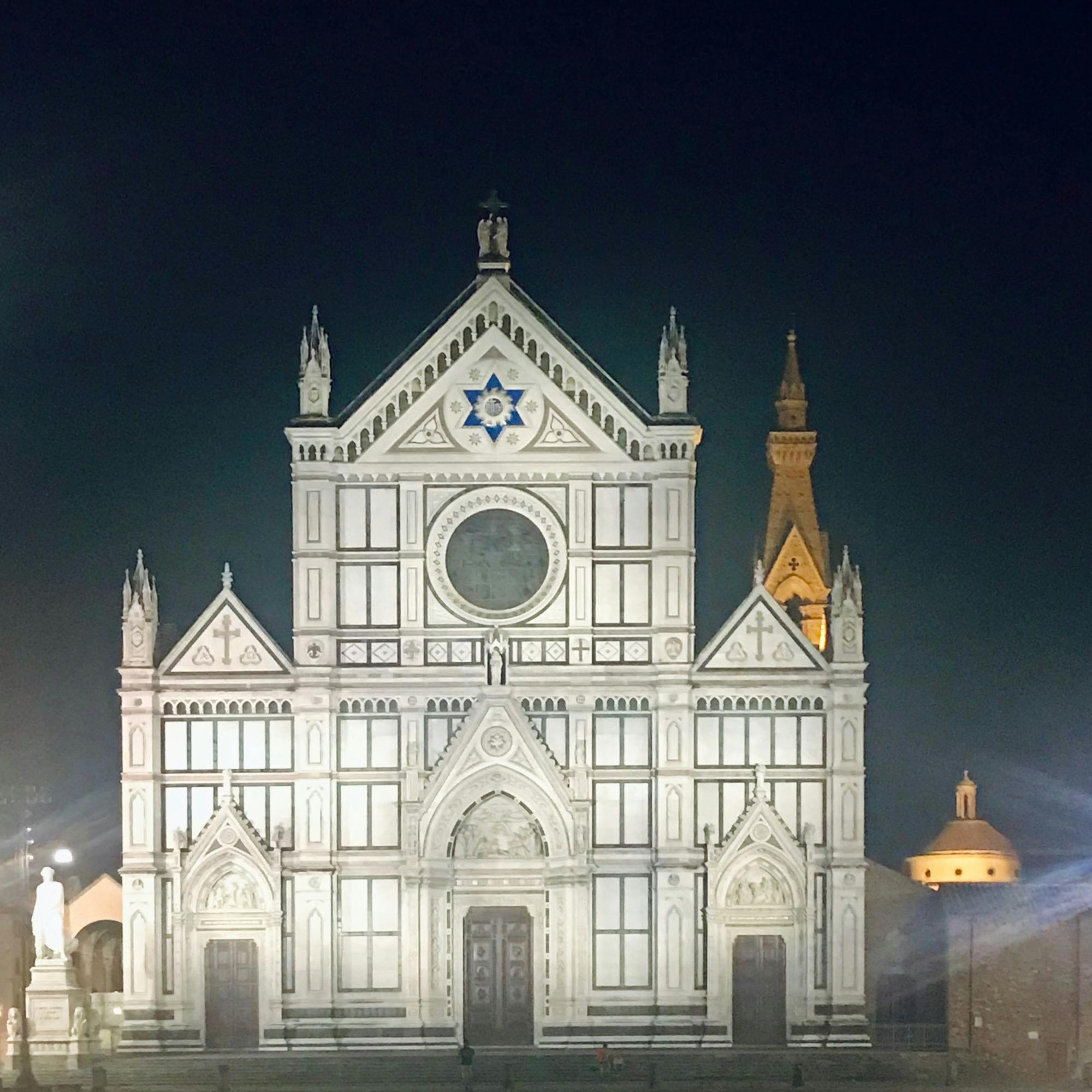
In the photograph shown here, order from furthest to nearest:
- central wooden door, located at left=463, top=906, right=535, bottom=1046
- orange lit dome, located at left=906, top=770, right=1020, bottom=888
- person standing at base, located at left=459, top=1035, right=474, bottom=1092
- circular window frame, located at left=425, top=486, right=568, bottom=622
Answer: orange lit dome, located at left=906, top=770, right=1020, bottom=888 < circular window frame, located at left=425, top=486, right=568, bottom=622 < central wooden door, located at left=463, top=906, right=535, bottom=1046 < person standing at base, located at left=459, top=1035, right=474, bottom=1092

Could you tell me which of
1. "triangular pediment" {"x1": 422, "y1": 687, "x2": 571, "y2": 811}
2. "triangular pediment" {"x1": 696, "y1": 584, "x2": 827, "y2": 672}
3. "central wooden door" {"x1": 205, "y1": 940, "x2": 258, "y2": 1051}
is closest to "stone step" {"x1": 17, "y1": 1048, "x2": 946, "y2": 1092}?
"central wooden door" {"x1": 205, "y1": 940, "x2": 258, "y2": 1051}

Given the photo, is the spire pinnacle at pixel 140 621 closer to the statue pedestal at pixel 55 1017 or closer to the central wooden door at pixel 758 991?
the statue pedestal at pixel 55 1017

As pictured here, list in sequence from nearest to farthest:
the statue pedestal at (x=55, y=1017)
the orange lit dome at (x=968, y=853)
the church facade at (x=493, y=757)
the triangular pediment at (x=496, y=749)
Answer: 1. the statue pedestal at (x=55, y=1017)
2. the triangular pediment at (x=496, y=749)
3. the church facade at (x=493, y=757)
4. the orange lit dome at (x=968, y=853)

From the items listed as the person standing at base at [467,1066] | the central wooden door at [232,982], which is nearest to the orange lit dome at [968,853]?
the person standing at base at [467,1066]

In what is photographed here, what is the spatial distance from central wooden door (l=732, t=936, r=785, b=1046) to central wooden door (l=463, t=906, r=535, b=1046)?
12.3 ft

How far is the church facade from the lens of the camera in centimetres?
5116

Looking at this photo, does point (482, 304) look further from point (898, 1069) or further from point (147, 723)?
point (898, 1069)

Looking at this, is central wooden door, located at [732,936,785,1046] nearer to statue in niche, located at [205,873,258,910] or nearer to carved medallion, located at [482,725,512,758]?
carved medallion, located at [482,725,512,758]

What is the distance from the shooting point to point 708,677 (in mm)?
51438

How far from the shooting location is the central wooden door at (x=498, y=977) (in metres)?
51.3

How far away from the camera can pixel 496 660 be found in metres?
51.1

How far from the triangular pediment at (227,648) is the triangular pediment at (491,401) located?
343 centimetres

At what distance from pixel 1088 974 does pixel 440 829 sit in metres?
12.2

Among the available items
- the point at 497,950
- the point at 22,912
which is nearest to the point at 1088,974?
the point at 497,950
